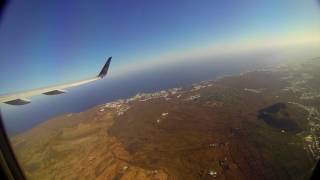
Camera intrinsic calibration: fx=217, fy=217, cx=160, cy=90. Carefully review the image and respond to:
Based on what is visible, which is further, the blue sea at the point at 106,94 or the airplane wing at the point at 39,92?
the blue sea at the point at 106,94

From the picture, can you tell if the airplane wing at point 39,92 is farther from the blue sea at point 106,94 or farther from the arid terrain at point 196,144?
the blue sea at point 106,94

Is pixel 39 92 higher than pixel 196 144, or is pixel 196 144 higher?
pixel 39 92

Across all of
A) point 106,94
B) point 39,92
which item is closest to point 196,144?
point 39,92

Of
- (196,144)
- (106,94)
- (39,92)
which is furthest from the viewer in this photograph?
(106,94)

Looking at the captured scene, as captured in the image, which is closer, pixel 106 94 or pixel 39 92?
pixel 39 92

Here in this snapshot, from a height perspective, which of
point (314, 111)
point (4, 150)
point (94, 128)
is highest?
point (4, 150)

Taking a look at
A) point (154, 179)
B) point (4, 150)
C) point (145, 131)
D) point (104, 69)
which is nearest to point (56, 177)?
point (154, 179)

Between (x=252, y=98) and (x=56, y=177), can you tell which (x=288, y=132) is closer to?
(x=252, y=98)

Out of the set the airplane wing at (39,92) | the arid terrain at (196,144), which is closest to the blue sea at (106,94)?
the arid terrain at (196,144)

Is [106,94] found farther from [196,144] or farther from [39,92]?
[39,92]
